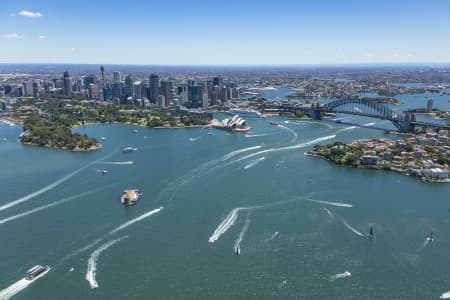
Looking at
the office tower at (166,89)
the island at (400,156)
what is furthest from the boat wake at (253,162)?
the office tower at (166,89)

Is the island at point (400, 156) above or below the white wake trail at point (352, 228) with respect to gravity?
above

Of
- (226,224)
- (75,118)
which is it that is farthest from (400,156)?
(75,118)

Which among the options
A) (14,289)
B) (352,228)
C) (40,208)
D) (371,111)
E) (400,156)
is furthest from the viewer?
(371,111)

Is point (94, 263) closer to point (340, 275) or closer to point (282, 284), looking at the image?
point (282, 284)

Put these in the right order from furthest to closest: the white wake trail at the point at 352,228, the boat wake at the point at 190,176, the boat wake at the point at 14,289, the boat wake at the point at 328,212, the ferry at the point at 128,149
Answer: the ferry at the point at 128,149 < the boat wake at the point at 190,176 < the boat wake at the point at 328,212 < the white wake trail at the point at 352,228 < the boat wake at the point at 14,289

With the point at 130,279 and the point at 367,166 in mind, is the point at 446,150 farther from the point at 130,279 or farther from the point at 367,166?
the point at 130,279

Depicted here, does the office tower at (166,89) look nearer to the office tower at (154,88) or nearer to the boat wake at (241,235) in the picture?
the office tower at (154,88)

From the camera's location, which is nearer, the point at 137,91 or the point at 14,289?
the point at 14,289

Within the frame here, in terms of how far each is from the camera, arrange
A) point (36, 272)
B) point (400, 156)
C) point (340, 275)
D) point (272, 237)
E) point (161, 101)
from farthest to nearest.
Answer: point (161, 101) < point (400, 156) < point (272, 237) < point (340, 275) < point (36, 272)
